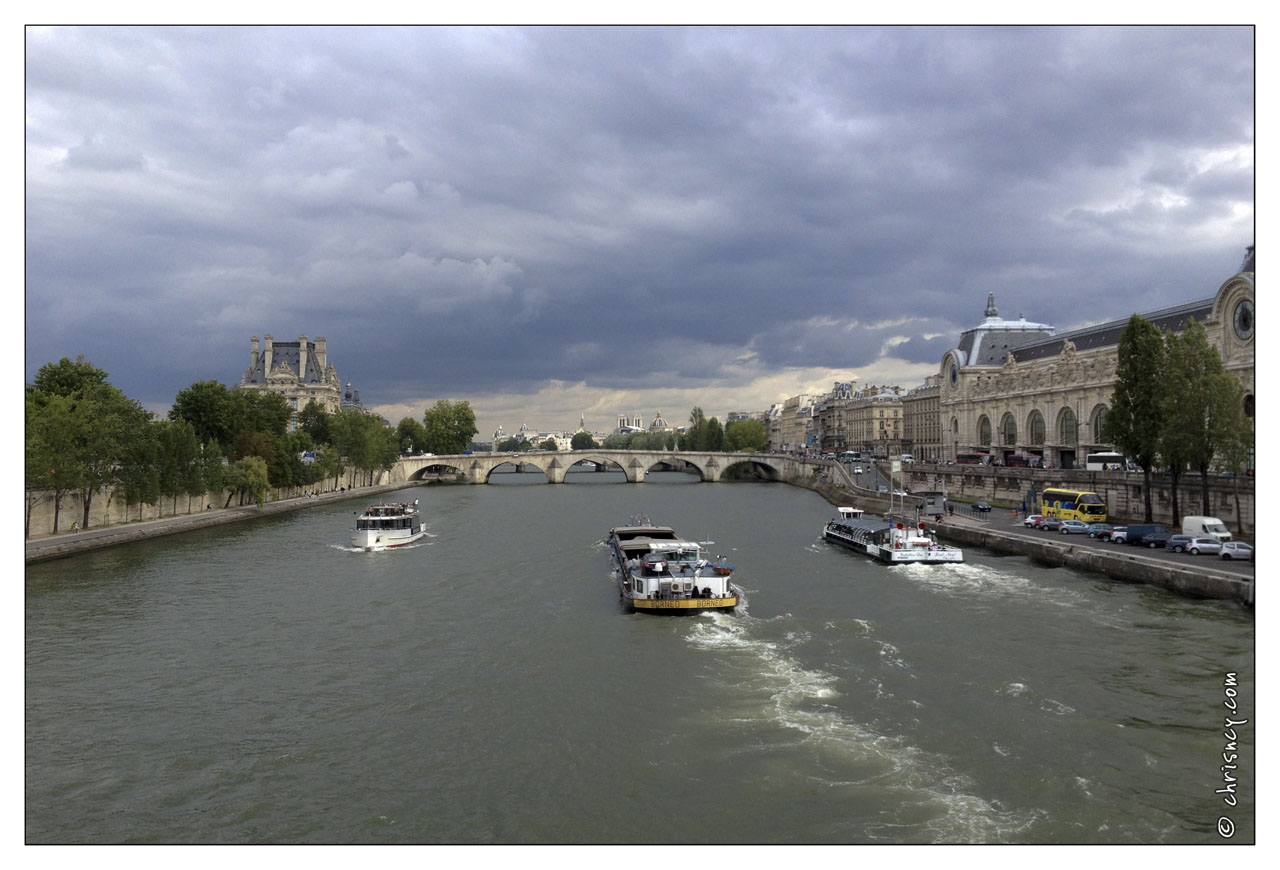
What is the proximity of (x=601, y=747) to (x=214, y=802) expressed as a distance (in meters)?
6.21

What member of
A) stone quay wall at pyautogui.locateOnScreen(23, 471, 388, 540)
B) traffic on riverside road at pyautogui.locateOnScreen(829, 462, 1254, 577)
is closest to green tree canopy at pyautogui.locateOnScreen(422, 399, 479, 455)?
stone quay wall at pyautogui.locateOnScreen(23, 471, 388, 540)

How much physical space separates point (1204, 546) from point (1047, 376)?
1941 inches

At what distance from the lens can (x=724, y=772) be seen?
13.8 metres

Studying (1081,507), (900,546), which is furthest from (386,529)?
(1081,507)

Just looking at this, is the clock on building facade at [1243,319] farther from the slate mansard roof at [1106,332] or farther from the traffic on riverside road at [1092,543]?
the traffic on riverside road at [1092,543]

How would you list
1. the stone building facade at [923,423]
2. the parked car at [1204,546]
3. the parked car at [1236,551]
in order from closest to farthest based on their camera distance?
1. the parked car at [1236,551]
2. the parked car at [1204,546]
3. the stone building facade at [923,423]

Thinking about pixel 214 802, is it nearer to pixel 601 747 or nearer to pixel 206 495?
pixel 601 747

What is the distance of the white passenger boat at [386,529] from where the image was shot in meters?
42.4

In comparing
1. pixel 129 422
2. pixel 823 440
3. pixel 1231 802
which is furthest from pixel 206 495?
pixel 823 440

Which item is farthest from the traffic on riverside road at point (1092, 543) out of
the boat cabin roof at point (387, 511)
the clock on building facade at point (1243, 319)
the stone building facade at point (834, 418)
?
the stone building facade at point (834, 418)

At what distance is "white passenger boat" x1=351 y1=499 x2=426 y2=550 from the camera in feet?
139

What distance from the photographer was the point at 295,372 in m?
132

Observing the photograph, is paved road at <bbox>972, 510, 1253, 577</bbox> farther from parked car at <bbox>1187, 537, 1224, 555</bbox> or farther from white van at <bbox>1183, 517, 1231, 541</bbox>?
white van at <bbox>1183, 517, 1231, 541</bbox>

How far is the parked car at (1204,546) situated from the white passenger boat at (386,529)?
34224 millimetres
